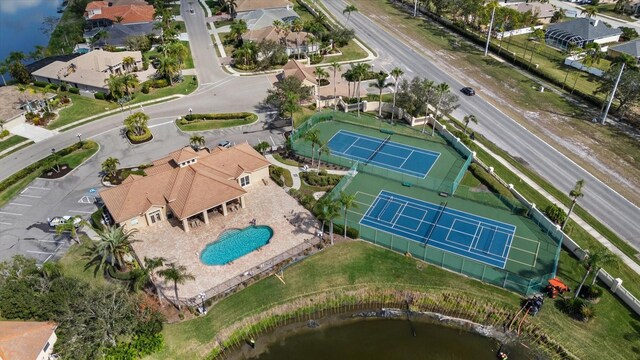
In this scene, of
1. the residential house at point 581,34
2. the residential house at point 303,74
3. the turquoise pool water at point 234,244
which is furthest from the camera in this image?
the residential house at point 581,34

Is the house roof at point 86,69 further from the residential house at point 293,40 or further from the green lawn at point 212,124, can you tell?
the residential house at point 293,40

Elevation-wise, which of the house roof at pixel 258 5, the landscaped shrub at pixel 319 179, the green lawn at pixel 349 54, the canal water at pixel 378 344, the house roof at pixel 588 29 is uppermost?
the house roof at pixel 258 5

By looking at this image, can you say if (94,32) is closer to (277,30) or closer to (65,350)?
(277,30)

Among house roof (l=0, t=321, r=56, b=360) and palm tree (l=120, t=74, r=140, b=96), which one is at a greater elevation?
palm tree (l=120, t=74, r=140, b=96)

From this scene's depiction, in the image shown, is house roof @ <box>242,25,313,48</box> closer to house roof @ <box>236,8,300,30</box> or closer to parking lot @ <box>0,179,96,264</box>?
house roof @ <box>236,8,300,30</box>

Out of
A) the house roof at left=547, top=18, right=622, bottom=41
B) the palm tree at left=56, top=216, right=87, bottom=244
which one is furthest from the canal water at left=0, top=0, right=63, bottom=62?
the house roof at left=547, top=18, right=622, bottom=41

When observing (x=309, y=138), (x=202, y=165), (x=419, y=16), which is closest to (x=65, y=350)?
(x=202, y=165)

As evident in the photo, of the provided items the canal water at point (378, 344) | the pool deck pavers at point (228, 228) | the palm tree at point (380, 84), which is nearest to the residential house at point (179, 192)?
the pool deck pavers at point (228, 228)
